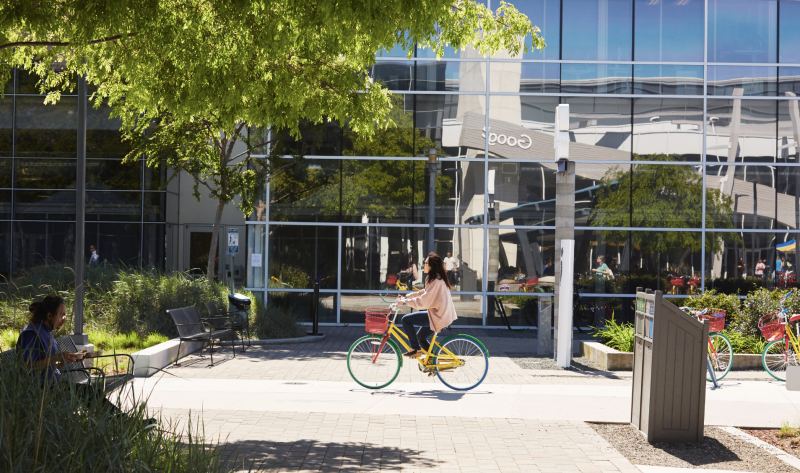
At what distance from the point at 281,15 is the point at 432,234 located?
12137mm

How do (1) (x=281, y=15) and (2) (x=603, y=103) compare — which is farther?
(2) (x=603, y=103)

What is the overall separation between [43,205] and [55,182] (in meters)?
1.00

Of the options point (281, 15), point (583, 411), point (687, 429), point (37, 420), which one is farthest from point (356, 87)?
point (37, 420)

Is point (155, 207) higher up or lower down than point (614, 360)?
higher up

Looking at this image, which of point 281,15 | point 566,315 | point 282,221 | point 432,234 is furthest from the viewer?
point 282,221

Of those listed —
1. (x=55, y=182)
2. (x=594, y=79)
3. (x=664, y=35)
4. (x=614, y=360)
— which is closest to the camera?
(x=614, y=360)

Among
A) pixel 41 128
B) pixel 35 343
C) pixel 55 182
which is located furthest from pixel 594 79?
pixel 41 128

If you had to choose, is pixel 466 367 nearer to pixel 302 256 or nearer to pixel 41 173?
pixel 302 256

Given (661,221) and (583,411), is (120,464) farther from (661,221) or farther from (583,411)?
(661,221)

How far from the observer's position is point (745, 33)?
2058 cm

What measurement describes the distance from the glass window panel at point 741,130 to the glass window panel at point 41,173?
73.6 feet

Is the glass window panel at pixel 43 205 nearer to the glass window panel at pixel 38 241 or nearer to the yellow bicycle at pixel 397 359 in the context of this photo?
the glass window panel at pixel 38 241

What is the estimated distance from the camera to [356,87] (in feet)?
30.2

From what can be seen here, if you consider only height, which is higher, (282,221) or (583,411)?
(282,221)
